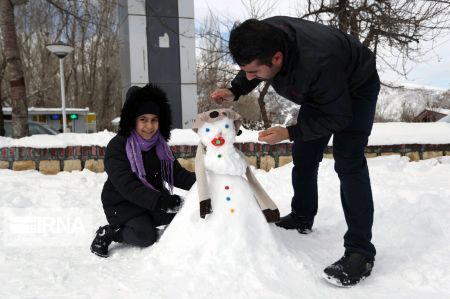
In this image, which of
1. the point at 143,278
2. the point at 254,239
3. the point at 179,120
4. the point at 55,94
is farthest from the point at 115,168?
Result: the point at 55,94

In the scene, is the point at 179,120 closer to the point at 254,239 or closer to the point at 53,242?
the point at 53,242

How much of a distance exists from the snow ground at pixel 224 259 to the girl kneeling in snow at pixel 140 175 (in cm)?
13

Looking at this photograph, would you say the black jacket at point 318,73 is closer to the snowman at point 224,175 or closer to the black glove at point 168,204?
the snowman at point 224,175

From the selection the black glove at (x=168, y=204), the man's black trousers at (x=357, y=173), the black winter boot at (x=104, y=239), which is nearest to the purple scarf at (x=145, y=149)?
the black glove at (x=168, y=204)

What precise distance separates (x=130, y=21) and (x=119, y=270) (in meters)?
5.70

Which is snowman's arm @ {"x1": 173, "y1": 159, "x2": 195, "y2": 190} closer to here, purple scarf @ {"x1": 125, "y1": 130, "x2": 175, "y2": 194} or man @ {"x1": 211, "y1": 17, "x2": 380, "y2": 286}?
purple scarf @ {"x1": 125, "y1": 130, "x2": 175, "y2": 194}

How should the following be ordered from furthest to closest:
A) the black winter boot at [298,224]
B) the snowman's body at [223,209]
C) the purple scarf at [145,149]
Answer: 1. the black winter boot at [298,224]
2. the purple scarf at [145,149]
3. the snowman's body at [223,209]

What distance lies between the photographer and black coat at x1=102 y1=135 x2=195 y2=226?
2.41 meters

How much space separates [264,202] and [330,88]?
2.61 feet

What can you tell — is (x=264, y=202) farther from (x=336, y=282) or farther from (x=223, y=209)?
(x=336, y=282)

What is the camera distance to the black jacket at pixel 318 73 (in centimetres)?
172

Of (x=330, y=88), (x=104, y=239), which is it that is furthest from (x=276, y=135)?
(x=104, y=239)

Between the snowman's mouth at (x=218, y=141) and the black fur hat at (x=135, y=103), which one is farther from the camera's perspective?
the black fur hat at (x=135, y=103)

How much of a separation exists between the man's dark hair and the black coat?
1.13 meters
